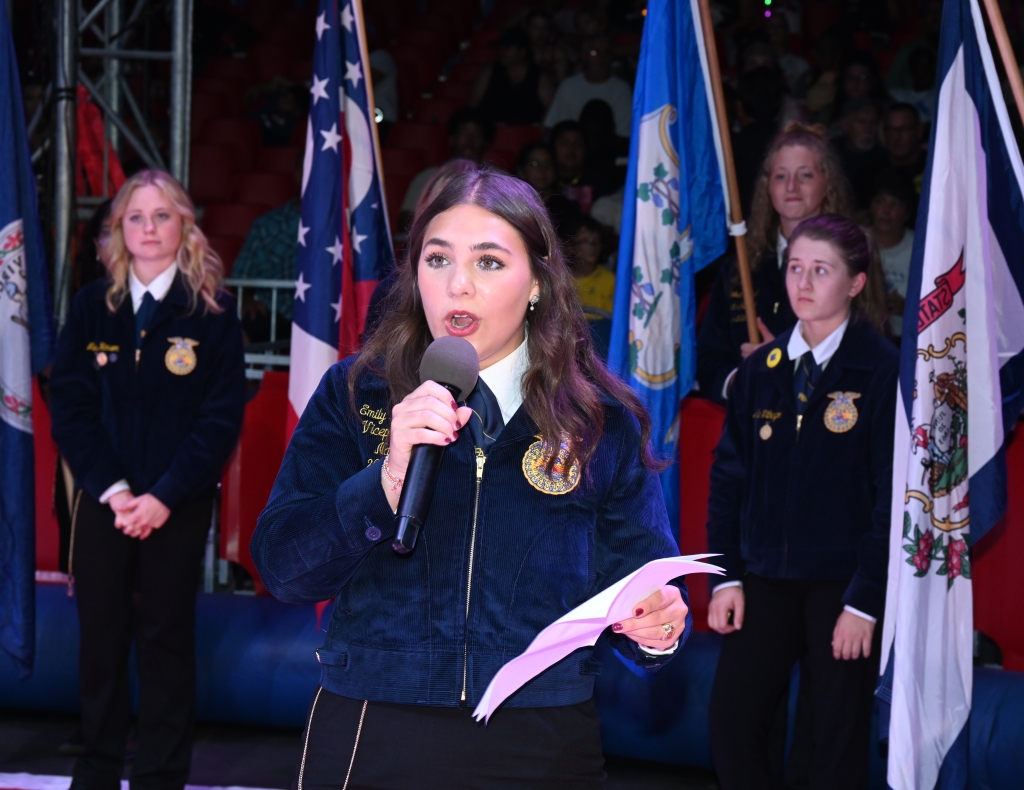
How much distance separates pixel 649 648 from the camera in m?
1.79

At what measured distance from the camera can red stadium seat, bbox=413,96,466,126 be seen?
10.3 meters

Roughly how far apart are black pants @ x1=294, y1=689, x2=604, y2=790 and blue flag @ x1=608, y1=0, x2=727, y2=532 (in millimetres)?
2489

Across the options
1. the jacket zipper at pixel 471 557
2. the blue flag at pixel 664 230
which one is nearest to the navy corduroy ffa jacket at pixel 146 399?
the blue flag at pixel 664 230

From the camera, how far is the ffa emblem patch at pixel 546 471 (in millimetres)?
1794

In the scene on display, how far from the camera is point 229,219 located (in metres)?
9.06

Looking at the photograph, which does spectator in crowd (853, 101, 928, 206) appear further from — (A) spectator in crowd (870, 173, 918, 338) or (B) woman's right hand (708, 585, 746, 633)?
(B) woman's right hand (708, 585, 746, 633)

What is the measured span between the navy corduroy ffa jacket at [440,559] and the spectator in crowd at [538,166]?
5.26 m

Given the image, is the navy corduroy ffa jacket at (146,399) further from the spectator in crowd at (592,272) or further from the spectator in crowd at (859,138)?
the spectator in crowd at (859,138)

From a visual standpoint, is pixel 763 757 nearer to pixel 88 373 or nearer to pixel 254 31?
pixel 88 373

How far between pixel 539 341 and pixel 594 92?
6.71 metres

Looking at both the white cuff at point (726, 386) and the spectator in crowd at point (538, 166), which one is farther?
the spectator in crowd at point (538, 166)

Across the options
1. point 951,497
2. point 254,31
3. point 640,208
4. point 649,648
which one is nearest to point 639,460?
point 649,648

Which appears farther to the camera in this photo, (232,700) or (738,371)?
(232,700)

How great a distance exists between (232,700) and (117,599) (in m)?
0.89
